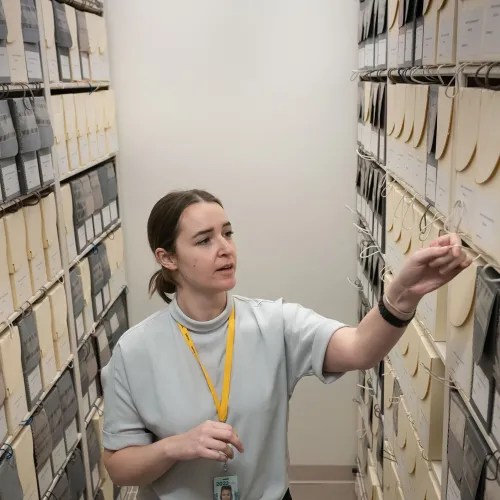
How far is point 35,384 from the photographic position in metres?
2.12

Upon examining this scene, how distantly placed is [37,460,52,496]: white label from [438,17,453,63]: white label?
1702mm

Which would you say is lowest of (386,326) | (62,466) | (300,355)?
(62,466)

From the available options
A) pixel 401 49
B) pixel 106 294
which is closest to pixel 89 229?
pixel 106 294

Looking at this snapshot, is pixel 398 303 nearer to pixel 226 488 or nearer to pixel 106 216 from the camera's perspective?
pixel 226 488

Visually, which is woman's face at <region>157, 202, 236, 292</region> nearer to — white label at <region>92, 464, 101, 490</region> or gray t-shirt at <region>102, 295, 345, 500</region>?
gray t-shirt at <region>102, 295, 345, 500</region>

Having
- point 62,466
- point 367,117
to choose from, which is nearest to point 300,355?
point 62,466

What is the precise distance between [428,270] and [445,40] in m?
0.51

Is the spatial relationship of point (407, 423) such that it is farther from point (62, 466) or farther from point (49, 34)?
point (49, 34)

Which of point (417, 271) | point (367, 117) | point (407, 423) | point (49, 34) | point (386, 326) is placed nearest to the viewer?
point (417, 271)

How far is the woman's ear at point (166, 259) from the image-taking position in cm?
167

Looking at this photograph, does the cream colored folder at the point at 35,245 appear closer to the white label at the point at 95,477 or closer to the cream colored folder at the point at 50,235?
the cream colored folder at the point at 50,235

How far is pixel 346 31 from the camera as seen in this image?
3135mm

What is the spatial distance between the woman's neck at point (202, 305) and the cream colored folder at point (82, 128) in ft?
4.32

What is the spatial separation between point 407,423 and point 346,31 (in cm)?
195
